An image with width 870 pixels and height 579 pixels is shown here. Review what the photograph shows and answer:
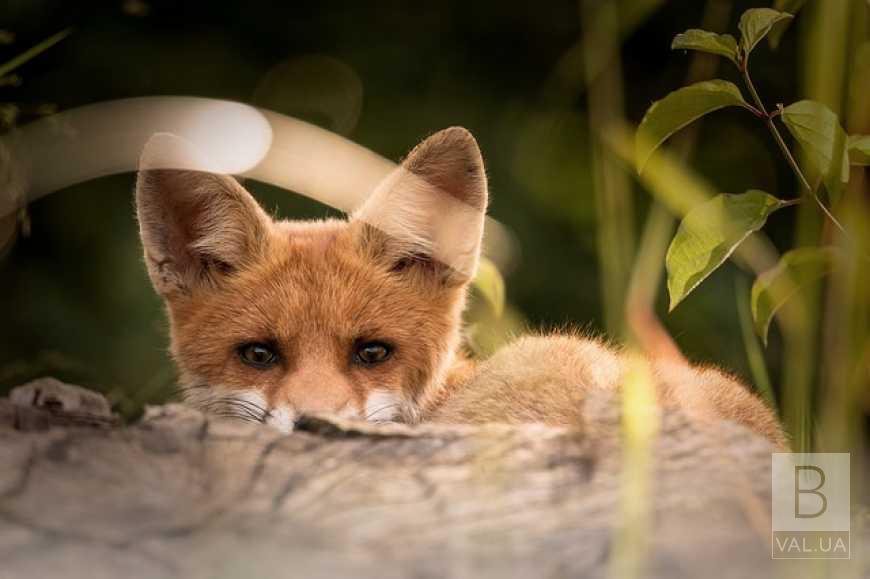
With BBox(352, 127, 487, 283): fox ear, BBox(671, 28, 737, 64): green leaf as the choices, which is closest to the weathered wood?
BBox(671, 28, 737, 64): green leaf

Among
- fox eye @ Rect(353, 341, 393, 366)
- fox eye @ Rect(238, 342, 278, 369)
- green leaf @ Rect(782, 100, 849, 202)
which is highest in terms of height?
green leaf @ Rect(782, 100, 849, 202)

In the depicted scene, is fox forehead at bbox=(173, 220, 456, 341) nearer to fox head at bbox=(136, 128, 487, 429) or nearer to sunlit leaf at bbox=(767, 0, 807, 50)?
fox head at bbox=(136, 128, 487, 429)

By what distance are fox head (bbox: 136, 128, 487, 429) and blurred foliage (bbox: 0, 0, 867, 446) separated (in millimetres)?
1058

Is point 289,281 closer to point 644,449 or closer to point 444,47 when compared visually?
point 644,449

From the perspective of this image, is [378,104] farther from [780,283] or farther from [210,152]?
[780,283]

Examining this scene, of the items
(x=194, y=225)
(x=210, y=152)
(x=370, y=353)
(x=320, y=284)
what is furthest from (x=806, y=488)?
(x=210, y=152)

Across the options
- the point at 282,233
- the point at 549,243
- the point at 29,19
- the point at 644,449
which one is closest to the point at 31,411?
the point at 644,449

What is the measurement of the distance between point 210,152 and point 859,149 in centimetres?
185

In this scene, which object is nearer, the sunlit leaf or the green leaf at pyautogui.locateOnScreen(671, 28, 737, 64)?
the green leaf at pyautogui.locateOnScreen(671, 28, 737, 64)

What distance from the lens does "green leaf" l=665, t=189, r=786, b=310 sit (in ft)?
6.54

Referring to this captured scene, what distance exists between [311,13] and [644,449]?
3430 millimetres

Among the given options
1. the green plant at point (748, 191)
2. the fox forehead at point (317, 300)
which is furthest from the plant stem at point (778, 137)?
the fox forehead at point (317, 300)

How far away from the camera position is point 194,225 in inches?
123

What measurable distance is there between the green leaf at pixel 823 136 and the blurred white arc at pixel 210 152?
157 cm
